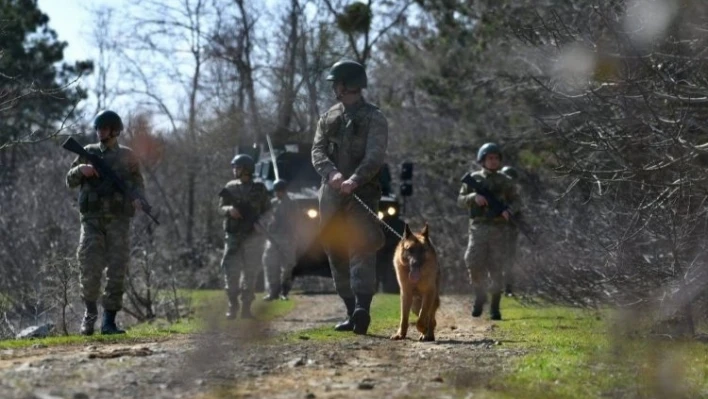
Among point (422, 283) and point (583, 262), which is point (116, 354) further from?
point (583, 262)

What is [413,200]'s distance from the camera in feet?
140

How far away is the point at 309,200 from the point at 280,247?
1.62 metres

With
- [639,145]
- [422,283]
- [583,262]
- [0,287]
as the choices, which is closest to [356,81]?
[422,283]

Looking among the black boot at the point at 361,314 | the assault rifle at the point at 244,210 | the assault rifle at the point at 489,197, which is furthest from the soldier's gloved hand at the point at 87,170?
the assault rifle at the point at 489,197

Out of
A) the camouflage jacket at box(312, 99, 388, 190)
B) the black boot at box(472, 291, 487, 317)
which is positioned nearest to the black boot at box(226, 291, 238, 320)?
the black boot at box(472, 291, 487, 317)

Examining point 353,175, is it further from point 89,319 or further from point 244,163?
point 244,163

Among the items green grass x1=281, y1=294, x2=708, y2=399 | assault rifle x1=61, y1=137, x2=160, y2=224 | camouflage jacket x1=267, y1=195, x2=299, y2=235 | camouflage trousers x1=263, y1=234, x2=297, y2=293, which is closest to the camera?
green grass x1=281, y1=294, x2=708, y2=399

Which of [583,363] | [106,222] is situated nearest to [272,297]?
[106,222]

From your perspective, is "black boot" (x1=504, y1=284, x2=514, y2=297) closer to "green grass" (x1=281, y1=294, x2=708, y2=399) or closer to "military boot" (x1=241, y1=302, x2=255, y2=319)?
"military boot" (x1=241, y1=302, x2=255, y2=319)

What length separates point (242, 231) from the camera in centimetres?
1844

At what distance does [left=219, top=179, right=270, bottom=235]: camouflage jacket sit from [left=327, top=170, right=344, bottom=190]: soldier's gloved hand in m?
5.87

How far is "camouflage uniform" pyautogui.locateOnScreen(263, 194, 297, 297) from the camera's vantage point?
2334cm

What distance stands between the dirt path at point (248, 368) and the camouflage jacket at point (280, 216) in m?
10.6

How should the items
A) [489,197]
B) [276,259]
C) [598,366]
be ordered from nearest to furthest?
[598,366] < [489,197] < [276,259]
